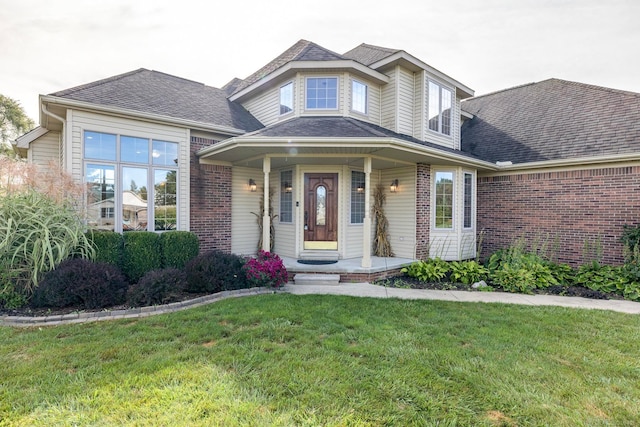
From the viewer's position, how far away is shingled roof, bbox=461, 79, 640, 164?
8.01 metres

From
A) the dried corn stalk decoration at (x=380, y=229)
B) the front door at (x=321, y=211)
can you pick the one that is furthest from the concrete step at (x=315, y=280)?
the dried corn stalk decoration at (x=380, y=229)

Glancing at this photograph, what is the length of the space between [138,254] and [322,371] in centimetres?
518

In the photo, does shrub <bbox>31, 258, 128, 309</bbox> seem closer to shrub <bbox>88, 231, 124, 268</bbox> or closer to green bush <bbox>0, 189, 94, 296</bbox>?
green bush <bbox>0, 189, 94, 296</bbox>

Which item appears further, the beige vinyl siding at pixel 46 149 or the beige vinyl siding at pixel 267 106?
the beige vinyl siding at pixel 267 106

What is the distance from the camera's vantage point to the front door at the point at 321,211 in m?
8.26

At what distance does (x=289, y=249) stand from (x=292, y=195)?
Result: 1.54m

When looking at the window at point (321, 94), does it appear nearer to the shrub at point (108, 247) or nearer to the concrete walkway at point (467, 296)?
the concrete walkway at point (467, 296)

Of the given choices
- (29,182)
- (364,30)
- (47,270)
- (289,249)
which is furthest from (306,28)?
(47,270)

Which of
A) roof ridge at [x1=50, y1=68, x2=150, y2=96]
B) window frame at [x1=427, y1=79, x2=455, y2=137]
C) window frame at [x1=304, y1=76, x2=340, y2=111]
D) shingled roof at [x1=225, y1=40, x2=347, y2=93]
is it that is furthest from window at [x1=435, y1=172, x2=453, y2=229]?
roof ridge at [x1=50, y1=68, x2=150, y2=96]

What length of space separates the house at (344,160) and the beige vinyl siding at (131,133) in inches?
1.0

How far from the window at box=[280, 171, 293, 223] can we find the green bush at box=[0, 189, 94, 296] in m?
4.65

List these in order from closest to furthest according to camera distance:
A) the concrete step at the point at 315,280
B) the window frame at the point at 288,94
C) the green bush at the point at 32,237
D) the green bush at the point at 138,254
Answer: the green bush at the point at 32,237
the green bush at the point at 138,254
the concrete step at the point at 315,280
the window frame at the point at 288,94

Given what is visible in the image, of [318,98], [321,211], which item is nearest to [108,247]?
[321,211]

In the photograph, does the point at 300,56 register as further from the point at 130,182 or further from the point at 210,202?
the point at 130,182
